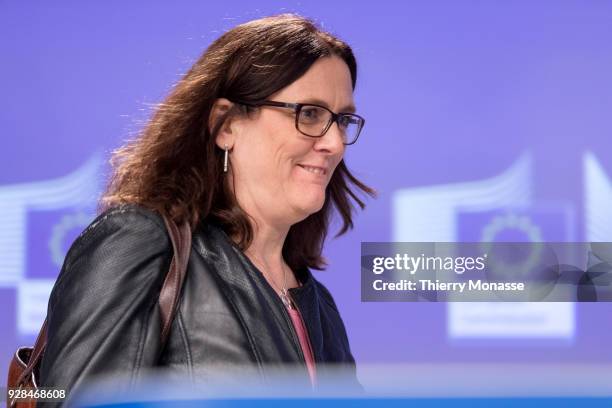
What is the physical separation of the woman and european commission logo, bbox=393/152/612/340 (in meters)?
2.01

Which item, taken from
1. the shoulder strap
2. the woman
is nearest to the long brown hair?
the woman

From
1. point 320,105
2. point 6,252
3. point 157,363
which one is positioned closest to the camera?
point 157,363

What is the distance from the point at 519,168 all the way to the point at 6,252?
2045 mm

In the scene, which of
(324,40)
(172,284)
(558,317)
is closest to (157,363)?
(172,284)

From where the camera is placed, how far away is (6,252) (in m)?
3.33

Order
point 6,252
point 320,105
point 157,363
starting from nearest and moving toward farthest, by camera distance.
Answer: point 157,363
point 320,105
point 6,252

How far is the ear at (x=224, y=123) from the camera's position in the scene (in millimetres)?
1235

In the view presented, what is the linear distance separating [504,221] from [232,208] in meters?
2.32

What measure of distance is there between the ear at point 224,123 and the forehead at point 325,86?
0.08 meters

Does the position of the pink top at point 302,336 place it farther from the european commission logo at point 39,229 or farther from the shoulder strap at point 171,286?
the european commission logo at point 39,229

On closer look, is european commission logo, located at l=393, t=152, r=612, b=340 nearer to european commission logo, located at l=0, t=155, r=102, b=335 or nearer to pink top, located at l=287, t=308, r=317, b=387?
european commission logo, located at l=0, t=155, r=102, b=335

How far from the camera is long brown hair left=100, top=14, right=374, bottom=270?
1185 mm

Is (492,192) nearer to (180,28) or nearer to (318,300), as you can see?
(180,28)

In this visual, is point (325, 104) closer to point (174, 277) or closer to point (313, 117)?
point (313, 117)
